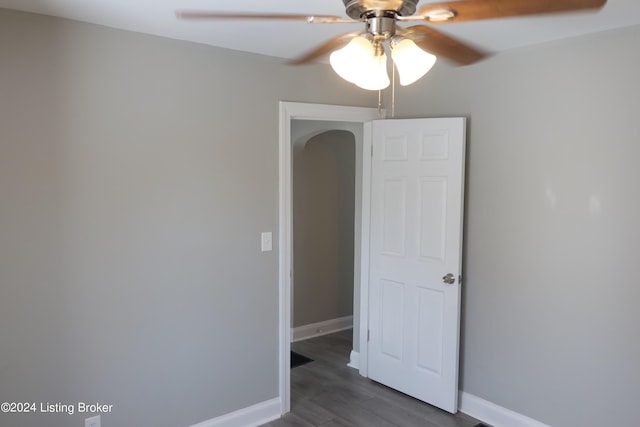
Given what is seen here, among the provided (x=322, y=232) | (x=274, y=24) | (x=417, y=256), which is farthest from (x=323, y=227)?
(x=274, y=24)

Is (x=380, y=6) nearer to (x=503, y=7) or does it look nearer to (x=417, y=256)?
(x=503, y=7)

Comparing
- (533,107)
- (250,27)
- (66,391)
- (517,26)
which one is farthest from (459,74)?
(66,391)

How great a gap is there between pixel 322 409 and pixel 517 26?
266cm

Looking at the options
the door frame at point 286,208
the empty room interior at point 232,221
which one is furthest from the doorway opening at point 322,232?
the empty room interior at point 232,221

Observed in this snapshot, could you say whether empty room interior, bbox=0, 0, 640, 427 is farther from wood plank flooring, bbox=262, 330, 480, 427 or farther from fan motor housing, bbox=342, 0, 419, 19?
fan motor housing, bbox=342, 0, 419, 19

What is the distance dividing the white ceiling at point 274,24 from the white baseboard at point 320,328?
9.11 ft

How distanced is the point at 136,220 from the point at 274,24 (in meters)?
1.26

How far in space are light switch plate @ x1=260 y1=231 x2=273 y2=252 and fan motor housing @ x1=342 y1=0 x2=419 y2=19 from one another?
184cm

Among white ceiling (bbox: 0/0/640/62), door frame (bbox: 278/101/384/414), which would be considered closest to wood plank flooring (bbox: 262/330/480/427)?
door frame (bbox: 278/101/384/414)

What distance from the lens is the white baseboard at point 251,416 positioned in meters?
2.98

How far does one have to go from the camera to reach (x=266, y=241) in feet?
10.3

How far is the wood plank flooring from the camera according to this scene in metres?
3.14

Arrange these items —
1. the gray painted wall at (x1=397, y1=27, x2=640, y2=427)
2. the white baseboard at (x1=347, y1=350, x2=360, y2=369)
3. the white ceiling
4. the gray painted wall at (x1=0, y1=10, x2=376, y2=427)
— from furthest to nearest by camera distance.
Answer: the white baseboard at (x1=347, y1=350, x2=360, y2=369) → the gray painted wall at (x1=397, y1=27, x2=640, y2=427) → the gray painted wall at (x1=0, y1=10, x2=376, y2=427) → the white ceiling

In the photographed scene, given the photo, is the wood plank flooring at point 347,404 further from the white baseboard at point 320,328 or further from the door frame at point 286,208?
the white baseboard at point 320,328
